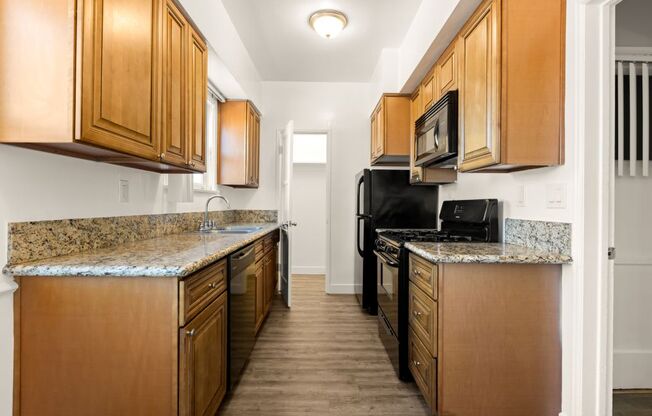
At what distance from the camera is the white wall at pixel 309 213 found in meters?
5.60

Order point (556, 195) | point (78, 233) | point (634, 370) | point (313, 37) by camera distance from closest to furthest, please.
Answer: point (78, 233), point (556, 195), point (634, 370), point (313, 37)

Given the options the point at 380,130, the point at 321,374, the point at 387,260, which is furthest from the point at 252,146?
the point at 321,374

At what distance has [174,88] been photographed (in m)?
1.83

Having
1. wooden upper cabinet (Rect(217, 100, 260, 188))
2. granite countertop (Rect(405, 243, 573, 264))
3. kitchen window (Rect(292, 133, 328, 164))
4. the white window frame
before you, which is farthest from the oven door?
kitchen window (Rect(292, 133, 328, 164))

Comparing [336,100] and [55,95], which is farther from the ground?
[336,100]

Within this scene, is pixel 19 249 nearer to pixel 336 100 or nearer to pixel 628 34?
pixel 628 34

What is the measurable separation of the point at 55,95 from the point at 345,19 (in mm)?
2371

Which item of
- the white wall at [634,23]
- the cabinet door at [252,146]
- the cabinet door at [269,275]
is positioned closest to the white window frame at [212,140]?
the cabinet door at [252,146]

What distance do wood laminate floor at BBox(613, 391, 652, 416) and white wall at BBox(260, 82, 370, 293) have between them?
2748 millimetres

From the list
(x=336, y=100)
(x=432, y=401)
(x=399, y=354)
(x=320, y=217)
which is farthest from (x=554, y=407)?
(x=320, y=217)

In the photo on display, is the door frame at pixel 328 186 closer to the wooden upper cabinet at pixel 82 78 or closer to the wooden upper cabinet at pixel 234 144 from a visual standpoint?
the wooden upper cabinet at pixel 234 144

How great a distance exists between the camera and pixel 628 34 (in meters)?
2.06

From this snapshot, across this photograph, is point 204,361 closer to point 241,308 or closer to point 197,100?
point 241,308

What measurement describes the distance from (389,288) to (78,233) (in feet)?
6.22
